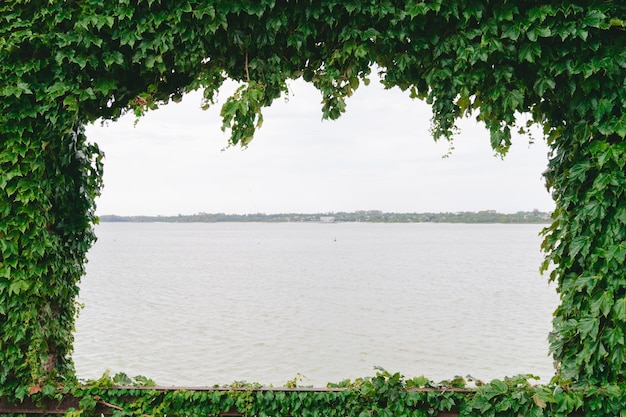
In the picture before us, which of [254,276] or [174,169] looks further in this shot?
[174,169]

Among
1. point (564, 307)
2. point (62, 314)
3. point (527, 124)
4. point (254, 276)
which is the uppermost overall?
point (527, 124)

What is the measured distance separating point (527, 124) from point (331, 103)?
1.28 m

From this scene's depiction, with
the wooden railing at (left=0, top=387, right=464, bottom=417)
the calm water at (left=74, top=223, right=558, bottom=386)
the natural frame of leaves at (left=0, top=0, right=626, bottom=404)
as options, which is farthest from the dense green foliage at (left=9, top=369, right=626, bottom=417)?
the calm water at (left=74, top=223, right=558, bottom=386)

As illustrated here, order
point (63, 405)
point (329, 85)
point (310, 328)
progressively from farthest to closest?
point (310, 328) → point (63, 405) → point (329, 85)

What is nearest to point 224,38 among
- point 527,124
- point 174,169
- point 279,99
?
point 279,99

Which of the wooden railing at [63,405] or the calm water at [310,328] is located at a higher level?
the wooden railing at [63,405]

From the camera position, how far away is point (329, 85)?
319 centimetres

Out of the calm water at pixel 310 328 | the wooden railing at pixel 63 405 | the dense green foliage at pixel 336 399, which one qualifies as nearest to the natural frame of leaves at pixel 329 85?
the wooden railing at pixel 63 405

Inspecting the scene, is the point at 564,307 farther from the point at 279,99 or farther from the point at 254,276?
the point at 254,276

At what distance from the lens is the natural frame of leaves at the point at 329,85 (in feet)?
9.53

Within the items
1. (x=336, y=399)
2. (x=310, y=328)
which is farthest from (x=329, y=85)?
(x=310, y=328)

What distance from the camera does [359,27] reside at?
3.08 meters

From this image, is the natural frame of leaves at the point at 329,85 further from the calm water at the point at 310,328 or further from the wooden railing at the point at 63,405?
the calm water at the point at 310,328

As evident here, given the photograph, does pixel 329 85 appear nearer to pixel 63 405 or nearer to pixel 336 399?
pixel 336 399
